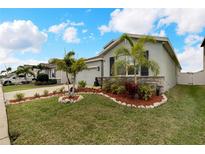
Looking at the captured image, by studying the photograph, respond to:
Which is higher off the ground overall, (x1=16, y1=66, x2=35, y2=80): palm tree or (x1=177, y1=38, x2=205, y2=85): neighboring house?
(x1=16, y1=66, x2=35, y2=80): palm tree

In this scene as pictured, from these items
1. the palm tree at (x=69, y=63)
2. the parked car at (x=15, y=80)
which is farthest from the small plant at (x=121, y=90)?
the parked car at (x=15, y=80)

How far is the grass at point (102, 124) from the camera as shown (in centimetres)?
518

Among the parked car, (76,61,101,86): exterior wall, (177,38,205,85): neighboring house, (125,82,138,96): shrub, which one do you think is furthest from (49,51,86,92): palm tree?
the parked car

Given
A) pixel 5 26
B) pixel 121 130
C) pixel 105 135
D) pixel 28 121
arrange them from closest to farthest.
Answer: pixel 105 135, pixel 121 130, pixel 28 121, pixel 5 26

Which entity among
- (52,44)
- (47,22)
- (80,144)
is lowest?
(80,144)

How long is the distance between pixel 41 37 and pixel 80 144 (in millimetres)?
12113

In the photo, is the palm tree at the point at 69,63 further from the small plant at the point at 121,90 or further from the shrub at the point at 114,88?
the small plant at the point at 121,90

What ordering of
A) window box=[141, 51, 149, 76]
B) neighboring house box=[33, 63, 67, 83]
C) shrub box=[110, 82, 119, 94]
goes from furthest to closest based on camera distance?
neighboring house box=[33, 63, 67, 83] → window box=[141, 51, 149, 76] → shrub box=[110, 82, 119, 94]

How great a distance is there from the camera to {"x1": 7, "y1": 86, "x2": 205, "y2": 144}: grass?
5.18 m

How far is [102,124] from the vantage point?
6.15m

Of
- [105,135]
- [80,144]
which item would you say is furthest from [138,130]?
[80,144]

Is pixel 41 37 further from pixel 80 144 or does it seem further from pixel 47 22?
pixel 80 144

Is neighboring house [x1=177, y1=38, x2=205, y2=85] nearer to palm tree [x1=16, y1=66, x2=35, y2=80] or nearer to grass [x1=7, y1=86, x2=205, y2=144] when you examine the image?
grass [x1=7, y1=86, x2=205, y2=144]

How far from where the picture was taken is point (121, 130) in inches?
225
